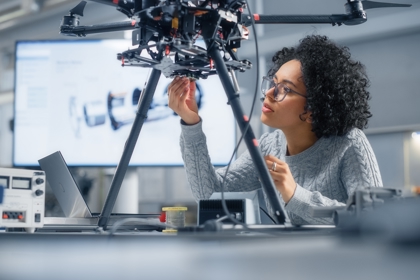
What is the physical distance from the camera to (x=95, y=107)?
1.94 metres

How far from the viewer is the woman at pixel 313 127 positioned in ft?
4.56

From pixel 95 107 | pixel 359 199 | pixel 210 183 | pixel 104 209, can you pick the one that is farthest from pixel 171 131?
pixel 359 199

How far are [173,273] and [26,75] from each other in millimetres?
1660

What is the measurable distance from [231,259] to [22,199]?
535 millimetres

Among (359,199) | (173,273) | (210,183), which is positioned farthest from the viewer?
(210,183)

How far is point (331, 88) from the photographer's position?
1.51 m

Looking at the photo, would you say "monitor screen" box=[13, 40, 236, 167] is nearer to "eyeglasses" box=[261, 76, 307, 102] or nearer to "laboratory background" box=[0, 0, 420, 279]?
"laboratory background" box=[0, 0, 420, 279]

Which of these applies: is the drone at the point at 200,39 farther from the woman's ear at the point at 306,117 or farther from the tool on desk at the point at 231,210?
the woman's ear at the point at 306,117

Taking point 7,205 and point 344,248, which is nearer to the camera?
point 344,248

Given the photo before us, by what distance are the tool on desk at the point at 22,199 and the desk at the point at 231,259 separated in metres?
0.33

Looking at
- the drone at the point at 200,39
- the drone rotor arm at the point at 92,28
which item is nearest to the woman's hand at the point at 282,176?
the drone at the point at 200,39

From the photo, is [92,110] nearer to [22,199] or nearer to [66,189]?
[66,189]

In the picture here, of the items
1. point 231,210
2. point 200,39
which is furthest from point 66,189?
point 200,39

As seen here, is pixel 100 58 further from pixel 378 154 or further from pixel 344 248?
pixel 344 248
